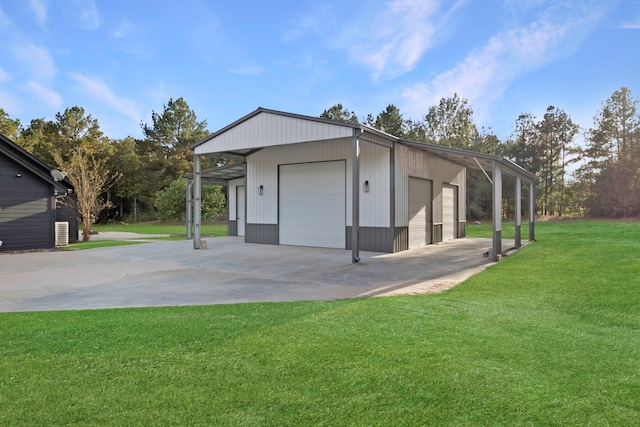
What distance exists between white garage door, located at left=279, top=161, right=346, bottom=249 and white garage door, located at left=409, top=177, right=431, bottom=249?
2120 millimetres

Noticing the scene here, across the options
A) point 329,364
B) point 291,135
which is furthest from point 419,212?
point 329,364

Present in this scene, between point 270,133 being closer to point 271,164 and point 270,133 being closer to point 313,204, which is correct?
point 271,164

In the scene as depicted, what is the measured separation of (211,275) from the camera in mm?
7465

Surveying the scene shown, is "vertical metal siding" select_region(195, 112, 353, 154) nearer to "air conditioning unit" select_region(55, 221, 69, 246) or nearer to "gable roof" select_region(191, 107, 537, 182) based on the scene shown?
"gable roof" select_region(191, 107, 537, 182)

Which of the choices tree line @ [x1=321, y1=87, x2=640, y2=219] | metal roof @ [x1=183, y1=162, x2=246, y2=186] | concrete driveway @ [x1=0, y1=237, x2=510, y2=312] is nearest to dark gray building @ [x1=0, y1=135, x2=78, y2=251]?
concrete driveway @ [x1=0, y1=237, x2=510, y2=312]

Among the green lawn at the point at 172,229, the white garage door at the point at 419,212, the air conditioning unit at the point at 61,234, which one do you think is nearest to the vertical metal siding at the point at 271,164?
the white garage door at the point at 419,212

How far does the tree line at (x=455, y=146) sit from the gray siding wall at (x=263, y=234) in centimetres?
1320

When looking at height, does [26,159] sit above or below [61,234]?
above

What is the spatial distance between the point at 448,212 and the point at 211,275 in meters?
10.3

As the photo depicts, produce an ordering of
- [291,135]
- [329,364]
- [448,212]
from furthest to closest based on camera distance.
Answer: [448,212], [291,135], [329,364]

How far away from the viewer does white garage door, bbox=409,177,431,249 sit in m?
12.1

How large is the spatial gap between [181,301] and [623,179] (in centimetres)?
3423

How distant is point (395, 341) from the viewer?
345 centimetres

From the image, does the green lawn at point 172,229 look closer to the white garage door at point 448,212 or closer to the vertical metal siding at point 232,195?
the vertical metal siding at point 232,195
